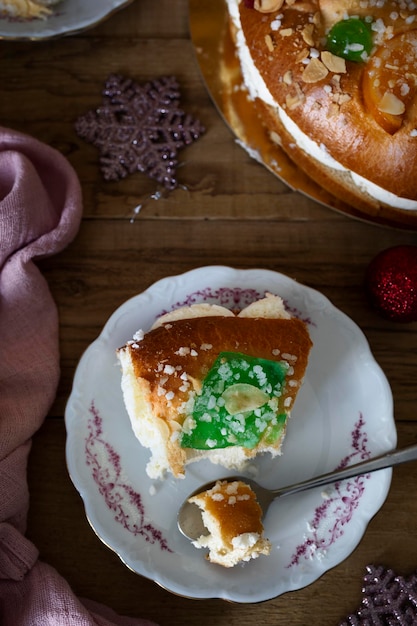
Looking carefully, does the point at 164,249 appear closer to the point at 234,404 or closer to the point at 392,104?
the point at 234,404

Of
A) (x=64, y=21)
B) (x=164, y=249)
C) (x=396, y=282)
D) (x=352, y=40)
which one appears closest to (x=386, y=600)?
(x=396, y=282)

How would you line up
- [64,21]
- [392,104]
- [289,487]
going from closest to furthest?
[392,104] < [289,487] < [64,21]

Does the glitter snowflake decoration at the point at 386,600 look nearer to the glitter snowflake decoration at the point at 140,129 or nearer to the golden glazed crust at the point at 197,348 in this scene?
the golden glazed crust at the point at 197,348

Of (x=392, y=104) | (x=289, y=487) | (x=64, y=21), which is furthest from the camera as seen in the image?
(x=64, y=21)

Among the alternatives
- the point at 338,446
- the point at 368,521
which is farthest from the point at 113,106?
the point at 368,521

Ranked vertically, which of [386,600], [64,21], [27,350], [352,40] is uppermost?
[352,40]

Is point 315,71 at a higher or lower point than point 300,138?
higher
